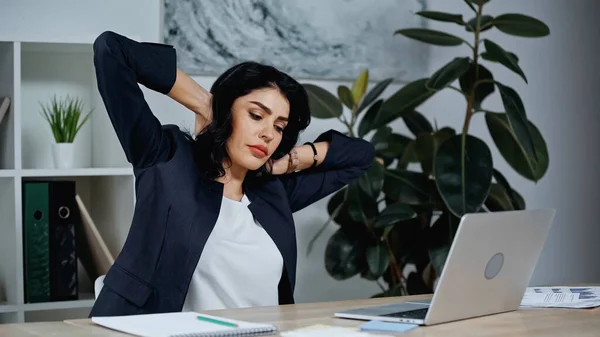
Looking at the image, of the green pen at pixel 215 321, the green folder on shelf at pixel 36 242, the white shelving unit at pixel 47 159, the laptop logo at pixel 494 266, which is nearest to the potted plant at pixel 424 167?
the white shelving unit at pixel 47 159

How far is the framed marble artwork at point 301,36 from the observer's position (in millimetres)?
3180

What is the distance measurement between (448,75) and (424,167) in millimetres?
391

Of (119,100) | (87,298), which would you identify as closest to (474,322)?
(119,100)

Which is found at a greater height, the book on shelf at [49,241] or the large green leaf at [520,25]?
the large green leaf at [520,25]

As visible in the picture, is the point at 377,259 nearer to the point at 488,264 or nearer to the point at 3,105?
the point at 3,105

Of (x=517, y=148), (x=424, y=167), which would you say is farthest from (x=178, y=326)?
(x=517, y=148)

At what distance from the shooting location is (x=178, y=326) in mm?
1431

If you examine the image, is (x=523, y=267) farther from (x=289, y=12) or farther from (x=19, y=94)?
(x=289, y=12)

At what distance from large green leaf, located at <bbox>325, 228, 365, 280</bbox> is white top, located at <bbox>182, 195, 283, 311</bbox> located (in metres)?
0.98

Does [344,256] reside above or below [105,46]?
below

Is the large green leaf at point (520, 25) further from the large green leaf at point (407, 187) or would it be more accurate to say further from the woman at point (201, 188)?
the woman at point (201, 188)

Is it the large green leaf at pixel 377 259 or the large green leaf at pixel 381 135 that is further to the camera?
the large green leaf at pixel 381 135

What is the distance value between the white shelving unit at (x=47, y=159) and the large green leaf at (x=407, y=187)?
3.18 feet

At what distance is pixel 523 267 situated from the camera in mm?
1725
